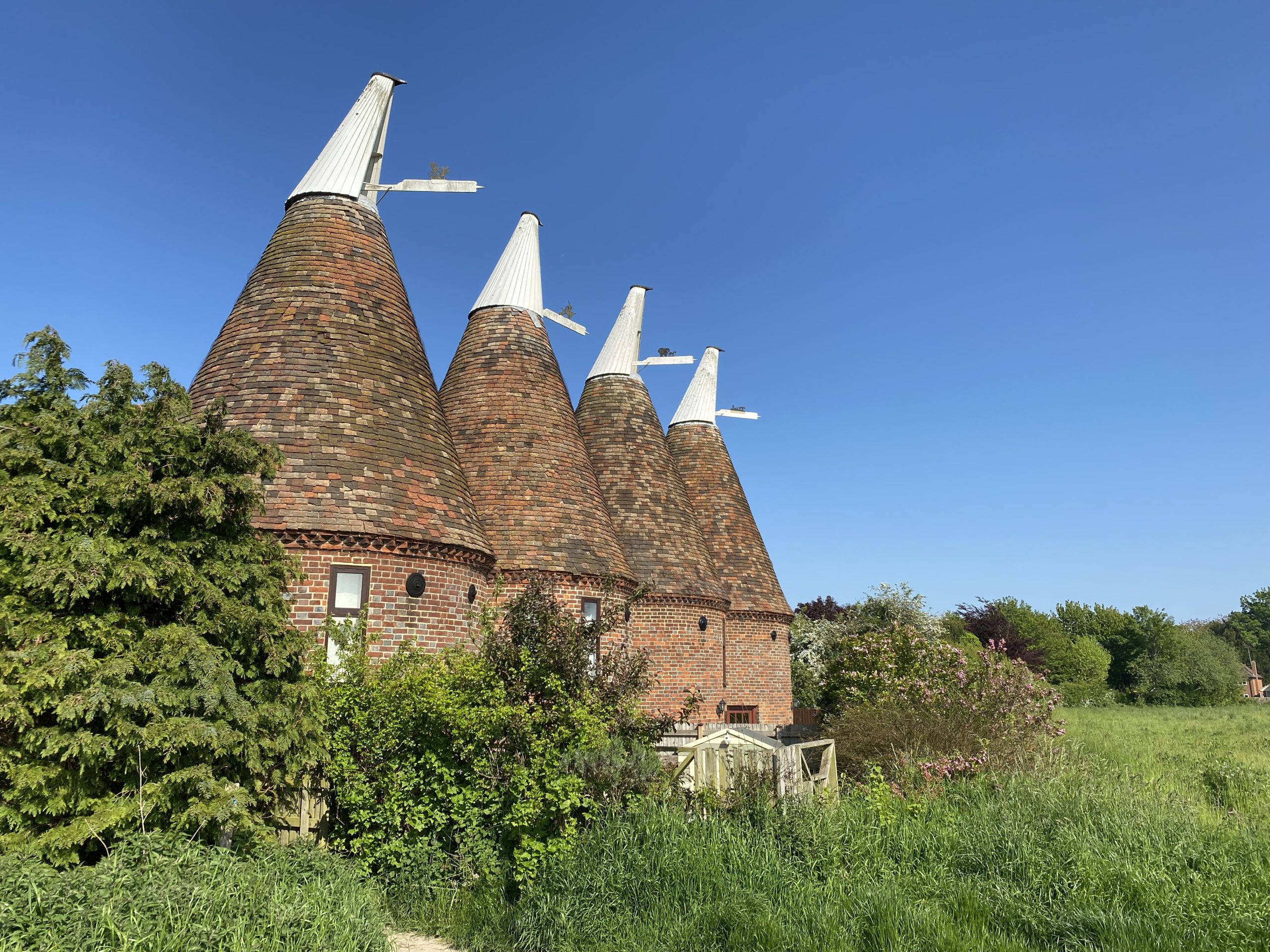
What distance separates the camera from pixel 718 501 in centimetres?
2283

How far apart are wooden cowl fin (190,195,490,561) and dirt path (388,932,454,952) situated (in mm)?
5234

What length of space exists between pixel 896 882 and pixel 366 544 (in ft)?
24.9

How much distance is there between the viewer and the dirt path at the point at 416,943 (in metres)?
6.55

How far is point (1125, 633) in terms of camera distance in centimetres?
7125

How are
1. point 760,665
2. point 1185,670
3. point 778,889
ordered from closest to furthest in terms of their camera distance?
point 778,889
point 760,665
point 1185,670

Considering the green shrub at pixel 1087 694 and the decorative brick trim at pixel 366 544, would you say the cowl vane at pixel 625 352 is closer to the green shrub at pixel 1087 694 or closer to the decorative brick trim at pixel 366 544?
the decorative brick trim at pixel 366 544

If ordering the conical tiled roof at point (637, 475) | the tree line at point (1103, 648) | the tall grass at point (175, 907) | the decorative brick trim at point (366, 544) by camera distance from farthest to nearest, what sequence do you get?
the tree line at point (1103, 648), the conical tiled roof at point (637, 475), the decorative brick trim at point (366, 544), the tall grass at point (175, 907)

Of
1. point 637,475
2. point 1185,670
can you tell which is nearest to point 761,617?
point 637,475

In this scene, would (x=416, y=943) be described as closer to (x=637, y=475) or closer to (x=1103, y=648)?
(x=637, y=475)

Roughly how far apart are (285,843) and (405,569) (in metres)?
4.17

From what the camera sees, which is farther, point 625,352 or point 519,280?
point 625,352

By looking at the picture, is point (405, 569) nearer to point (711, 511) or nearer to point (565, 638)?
point (565, 638)

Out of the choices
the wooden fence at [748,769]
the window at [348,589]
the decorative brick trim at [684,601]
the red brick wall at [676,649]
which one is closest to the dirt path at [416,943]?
the wooden fence at [748,769]

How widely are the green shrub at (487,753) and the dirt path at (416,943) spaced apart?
0.58 meters
